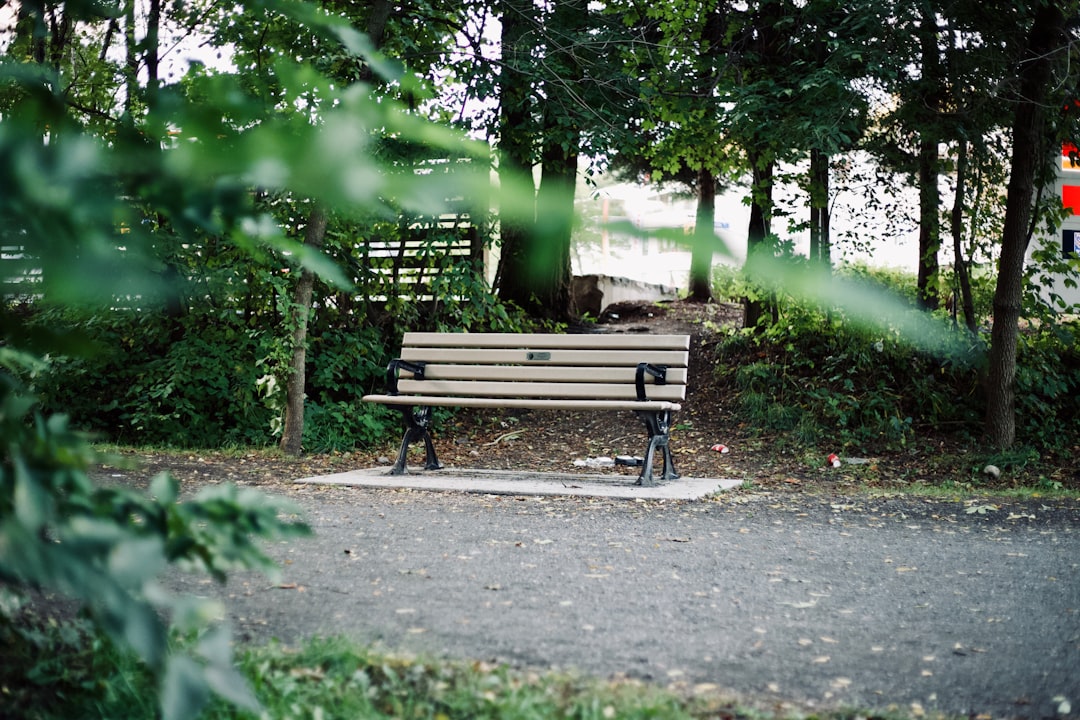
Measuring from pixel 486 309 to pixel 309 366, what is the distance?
185cm

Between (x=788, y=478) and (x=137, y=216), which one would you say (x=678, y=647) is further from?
(x=788, y=478)

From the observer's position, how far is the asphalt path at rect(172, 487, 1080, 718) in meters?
2.94

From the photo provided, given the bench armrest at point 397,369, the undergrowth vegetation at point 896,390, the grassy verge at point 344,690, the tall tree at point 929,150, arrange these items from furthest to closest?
the undergrowth vegetation at point 896,390, the tall tree at point 929,150, the bench armrest at point 397,369, the grassy verge at point 344,690

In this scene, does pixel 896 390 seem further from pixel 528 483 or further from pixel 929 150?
pixel 528 483

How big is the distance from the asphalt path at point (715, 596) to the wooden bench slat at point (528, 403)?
0.88m

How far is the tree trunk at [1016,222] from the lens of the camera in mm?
8039

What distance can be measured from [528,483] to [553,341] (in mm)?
1203

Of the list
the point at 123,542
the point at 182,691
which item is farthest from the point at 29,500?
the point at 182,691

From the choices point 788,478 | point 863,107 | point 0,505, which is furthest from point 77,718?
point 863,107

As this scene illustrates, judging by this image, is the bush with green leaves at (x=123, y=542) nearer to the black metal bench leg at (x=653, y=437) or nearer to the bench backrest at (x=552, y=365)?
the black metal bench leg at (x=653, y=437)

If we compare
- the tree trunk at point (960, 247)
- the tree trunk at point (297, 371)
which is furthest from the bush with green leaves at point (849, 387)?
the tree trunk at point (297, 371)

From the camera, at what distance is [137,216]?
1293 mm

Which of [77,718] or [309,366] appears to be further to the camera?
[309,366]

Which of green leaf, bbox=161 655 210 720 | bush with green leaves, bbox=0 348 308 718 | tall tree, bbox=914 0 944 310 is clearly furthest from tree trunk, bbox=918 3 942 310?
green leaf, bbox=161 655 210 720
